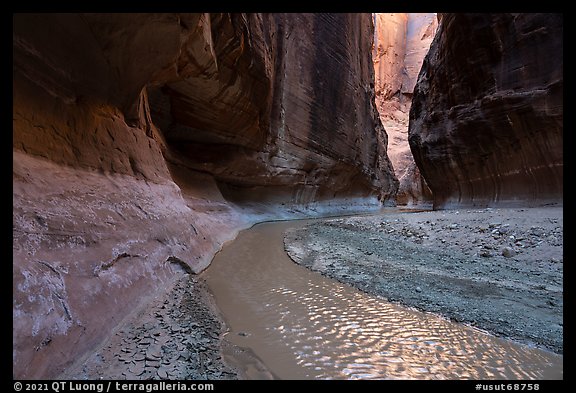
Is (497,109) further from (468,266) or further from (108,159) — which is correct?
(108,159)

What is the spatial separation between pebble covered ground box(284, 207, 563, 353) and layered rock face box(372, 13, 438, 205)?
43810mm

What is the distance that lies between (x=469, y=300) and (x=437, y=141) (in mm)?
15013

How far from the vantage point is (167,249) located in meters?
4.25

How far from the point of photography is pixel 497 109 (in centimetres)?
1195

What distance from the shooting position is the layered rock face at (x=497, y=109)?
10234 millimetres

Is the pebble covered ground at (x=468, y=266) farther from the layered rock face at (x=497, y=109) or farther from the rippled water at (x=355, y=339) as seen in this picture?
the layered rock face at (x=497, y=109)

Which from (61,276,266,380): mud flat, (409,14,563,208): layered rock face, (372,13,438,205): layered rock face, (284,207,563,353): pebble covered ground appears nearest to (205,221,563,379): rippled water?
(61,276,266,380): mud flat

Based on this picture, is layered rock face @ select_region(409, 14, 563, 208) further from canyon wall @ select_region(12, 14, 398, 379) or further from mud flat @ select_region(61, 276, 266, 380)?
mud flat @ select_region(61, 276, 266, 380)

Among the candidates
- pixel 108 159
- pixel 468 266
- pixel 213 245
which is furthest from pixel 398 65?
pixel 108 159

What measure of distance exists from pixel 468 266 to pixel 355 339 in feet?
11.7

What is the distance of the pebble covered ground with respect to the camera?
3064 mm

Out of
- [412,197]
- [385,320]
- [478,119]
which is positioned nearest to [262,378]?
[385,320]

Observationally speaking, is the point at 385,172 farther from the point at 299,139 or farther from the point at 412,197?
the point at 299,139

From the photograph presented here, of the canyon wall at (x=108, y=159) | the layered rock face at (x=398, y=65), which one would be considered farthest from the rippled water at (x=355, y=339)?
the layered rock face at (x=398, y=65)
